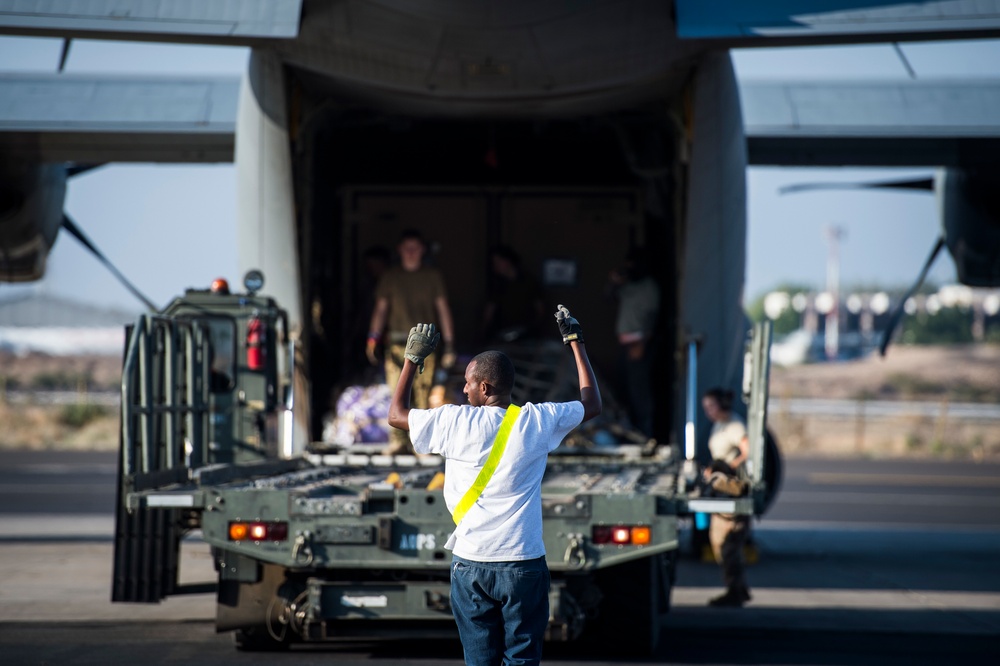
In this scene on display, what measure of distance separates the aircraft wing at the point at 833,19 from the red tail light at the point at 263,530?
369 cm

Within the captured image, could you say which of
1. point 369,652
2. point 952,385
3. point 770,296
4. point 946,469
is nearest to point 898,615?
point 369,652

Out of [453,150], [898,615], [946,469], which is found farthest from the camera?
[946,469]

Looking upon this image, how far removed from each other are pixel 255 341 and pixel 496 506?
4.48 meters

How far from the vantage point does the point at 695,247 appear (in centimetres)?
898

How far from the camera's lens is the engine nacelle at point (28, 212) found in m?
12.1

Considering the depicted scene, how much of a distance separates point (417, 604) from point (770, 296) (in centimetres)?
9732

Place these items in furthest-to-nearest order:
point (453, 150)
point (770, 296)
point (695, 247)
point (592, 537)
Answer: point (770, 296) → point (453, 150) → point (695, 247) → point (592, 537)

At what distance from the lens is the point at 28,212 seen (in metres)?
12.1

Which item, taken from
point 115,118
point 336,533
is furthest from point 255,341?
point 115,118

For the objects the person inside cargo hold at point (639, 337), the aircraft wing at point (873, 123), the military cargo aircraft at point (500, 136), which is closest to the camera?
the military cargo aircraft at point (500, 136)

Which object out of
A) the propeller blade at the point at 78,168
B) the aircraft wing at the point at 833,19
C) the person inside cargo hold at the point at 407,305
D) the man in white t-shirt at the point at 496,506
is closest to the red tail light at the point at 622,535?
the man in white t-shirt at the point at 496,506

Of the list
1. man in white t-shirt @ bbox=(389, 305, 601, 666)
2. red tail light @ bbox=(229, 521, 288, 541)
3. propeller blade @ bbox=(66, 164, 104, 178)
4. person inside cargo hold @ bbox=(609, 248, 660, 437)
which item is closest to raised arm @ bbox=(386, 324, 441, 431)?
man in white t-shirt @ bbox=(389, 305, 601, 666)

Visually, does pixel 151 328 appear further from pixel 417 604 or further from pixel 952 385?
pixel 952 385

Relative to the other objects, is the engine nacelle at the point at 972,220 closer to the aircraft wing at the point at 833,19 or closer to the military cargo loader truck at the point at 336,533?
the aircraft wing at the point at 833,19
